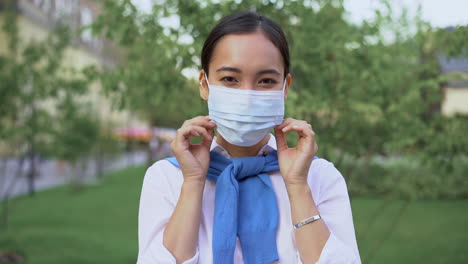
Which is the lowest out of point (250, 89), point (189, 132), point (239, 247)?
point (239, 247)

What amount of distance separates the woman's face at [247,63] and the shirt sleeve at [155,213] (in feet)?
1.38

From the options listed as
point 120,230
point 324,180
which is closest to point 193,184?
point 324,180

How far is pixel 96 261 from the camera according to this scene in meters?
7.80

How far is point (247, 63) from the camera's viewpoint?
1.80 m

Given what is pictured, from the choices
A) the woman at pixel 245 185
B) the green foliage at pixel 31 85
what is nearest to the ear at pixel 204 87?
the woman at pixel 245 185

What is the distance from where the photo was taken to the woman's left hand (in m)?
1.80

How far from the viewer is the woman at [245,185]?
1751 mm

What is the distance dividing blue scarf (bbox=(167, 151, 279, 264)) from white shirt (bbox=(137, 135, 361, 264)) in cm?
4

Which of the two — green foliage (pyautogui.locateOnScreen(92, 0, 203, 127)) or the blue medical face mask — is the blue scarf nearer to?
the blue medical face mask

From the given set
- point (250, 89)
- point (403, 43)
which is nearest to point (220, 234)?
point (250, 89)

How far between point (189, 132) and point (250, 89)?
0.28 meters

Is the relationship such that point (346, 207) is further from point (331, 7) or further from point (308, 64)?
point (331, 7)

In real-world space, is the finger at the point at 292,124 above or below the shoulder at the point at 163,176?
above

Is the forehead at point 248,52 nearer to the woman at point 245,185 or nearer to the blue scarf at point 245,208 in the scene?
the woman at point 245,185
